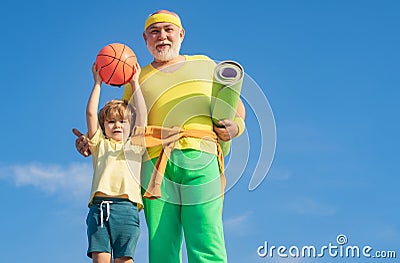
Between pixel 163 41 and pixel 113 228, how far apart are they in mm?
1631

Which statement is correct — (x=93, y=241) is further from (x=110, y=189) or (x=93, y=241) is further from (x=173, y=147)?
(x=173, y=147)

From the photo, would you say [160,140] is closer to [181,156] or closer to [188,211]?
[181,156]

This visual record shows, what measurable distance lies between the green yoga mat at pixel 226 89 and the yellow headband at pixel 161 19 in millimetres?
659

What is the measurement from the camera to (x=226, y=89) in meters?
5.11

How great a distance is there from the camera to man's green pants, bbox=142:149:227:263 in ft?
16.2

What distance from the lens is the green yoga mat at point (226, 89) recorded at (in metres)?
5.09

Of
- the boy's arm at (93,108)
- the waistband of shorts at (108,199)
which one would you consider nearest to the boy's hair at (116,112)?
the boy's arm at (93,108)

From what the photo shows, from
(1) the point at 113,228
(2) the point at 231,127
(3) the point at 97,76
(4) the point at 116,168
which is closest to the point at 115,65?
(3) the point at 97,76

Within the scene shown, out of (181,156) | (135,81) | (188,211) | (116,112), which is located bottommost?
(188,211)

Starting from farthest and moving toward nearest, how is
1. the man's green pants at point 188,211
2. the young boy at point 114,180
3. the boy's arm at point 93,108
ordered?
the boy's arm at point 93,108 → the young boy at point 114,180 → the man's green pants at point 188,211

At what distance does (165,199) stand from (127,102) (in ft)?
3.19

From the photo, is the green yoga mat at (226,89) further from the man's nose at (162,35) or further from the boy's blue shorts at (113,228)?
the boy's blue shorts at (113,228)

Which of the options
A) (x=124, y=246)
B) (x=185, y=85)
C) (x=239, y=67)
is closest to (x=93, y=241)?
(x=124, y=246)

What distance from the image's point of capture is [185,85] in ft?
17.5
